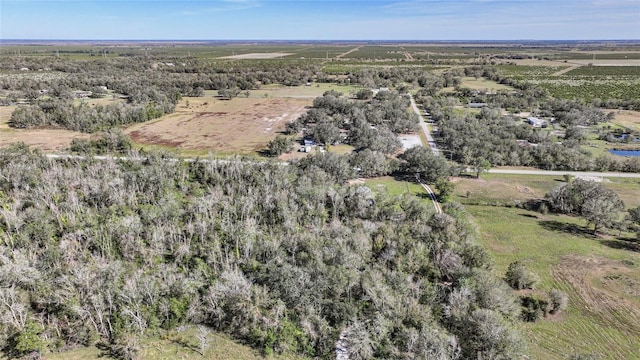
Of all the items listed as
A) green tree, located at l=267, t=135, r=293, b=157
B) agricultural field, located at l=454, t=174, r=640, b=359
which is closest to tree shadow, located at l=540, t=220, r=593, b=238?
agricultural field, located at l=454, t=174, r=640, b=359

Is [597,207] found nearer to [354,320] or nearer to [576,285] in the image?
[576,285]

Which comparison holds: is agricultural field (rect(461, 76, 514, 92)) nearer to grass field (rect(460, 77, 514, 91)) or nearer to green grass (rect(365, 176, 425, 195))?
grass field (rect(460, 77, 514, 91))

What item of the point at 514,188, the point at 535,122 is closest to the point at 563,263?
the point at 514,188

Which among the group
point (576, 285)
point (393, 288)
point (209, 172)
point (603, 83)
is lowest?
point (576, 285)

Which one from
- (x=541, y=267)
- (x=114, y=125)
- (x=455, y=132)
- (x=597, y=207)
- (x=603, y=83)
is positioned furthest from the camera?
(x=603, y=83)

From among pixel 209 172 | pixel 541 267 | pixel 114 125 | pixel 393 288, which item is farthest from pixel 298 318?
pixel 114 125

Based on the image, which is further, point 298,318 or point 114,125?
point 114,125

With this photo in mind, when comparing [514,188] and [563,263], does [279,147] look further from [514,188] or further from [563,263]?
[563,263]
